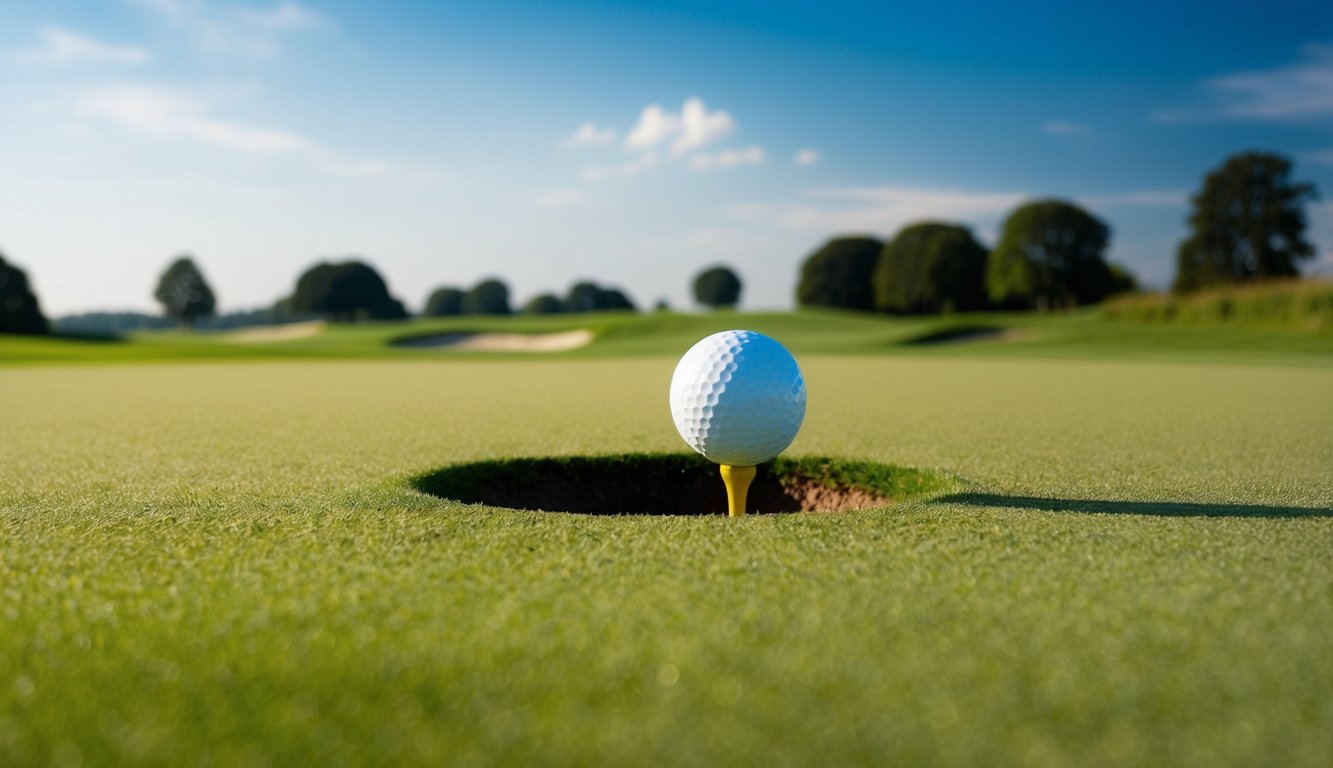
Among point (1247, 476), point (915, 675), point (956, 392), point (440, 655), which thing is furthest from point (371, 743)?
point (956, 392)

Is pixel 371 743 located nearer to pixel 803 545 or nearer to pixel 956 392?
pixel 803 545

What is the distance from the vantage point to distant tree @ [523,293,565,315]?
75500mm

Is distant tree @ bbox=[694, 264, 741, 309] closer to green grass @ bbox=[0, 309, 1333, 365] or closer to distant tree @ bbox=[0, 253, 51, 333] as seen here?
green grass @ bbox=[0, 309, 1333, 365]

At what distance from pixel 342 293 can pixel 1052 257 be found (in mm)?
50045

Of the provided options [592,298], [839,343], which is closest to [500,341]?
[839,343]

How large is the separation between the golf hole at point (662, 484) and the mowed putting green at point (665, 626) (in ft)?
0.85

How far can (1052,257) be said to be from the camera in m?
51.0

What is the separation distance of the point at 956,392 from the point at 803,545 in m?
6.70

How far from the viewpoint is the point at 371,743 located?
4.05ft

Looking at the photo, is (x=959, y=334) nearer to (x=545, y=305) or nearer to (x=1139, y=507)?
(x=1139, y=507)

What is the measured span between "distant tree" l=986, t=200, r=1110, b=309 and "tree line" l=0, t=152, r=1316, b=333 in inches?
2.3

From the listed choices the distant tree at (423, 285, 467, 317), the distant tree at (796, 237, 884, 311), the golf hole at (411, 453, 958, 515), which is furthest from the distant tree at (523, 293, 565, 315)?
the golf hole at (411, 453, 958, 515)

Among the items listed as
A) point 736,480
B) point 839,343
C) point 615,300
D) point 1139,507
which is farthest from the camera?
point 615,300

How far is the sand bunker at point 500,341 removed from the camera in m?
34.9
